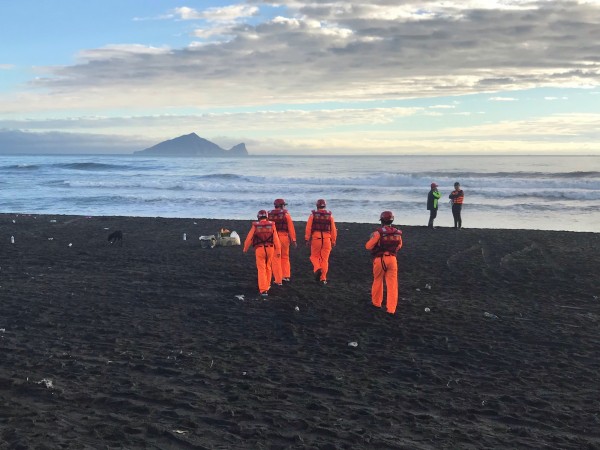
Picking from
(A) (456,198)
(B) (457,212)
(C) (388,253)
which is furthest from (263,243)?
(B) (457,212)

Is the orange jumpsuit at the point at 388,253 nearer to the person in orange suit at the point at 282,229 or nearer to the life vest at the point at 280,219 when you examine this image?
the person in orange suit at the point at 282,229

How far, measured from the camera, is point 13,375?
6512 millimetres

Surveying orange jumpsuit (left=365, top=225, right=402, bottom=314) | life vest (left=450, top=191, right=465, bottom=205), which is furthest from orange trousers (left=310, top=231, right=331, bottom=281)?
life vest (left=450, top=191, right=465, bottom=205)

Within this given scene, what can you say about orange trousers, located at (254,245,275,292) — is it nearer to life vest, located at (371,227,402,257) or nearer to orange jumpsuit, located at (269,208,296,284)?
orange jumpsuit, located at (269,208,296,284)

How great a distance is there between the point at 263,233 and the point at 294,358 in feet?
11.7

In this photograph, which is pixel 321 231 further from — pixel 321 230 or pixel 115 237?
pixel 115 237

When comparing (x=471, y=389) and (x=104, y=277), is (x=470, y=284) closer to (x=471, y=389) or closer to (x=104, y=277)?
(x=471, y=389)

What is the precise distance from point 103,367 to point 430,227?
16386mm

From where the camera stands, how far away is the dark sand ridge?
5.41 metres

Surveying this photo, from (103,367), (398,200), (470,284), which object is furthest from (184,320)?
(398,200)

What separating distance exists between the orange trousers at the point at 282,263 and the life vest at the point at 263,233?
83 centimetres

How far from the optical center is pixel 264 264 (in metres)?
10.8

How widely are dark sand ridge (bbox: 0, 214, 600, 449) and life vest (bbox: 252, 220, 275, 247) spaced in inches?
41.6

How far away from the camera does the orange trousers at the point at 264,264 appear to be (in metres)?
10.7
